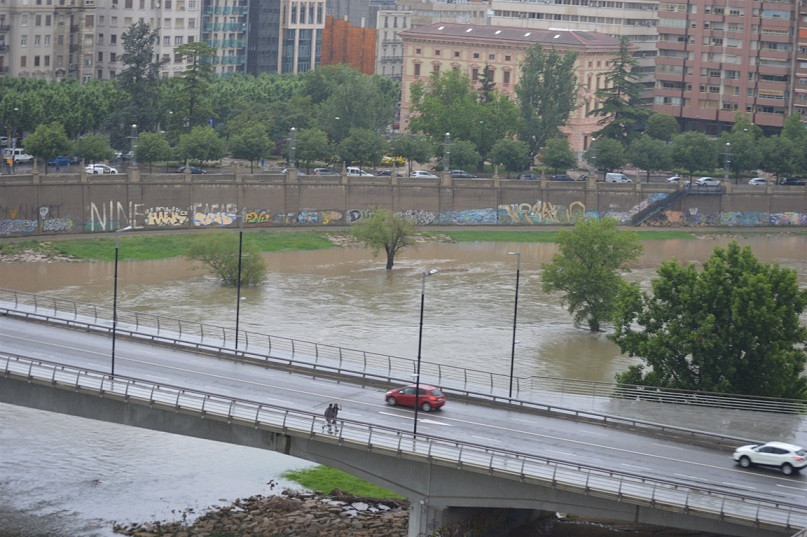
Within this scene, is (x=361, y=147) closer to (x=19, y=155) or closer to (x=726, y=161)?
(x=19, y=155)

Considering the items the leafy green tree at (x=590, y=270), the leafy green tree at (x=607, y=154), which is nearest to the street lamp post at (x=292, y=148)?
the leafy green tree at (x=607, y=154)

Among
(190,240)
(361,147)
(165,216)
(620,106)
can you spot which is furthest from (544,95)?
(190,240)

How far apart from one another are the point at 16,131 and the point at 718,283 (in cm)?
7414

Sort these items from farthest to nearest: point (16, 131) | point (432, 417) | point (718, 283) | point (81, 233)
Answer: point (16, 131) < point (81, 233) < point (718, 283) < point (432, 417)

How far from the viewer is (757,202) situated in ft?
429

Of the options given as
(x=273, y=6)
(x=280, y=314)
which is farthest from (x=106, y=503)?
(x=273, y=6)

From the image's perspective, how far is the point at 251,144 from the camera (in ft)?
415

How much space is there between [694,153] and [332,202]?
109ft

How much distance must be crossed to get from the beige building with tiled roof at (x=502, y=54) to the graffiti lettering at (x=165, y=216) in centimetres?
4102

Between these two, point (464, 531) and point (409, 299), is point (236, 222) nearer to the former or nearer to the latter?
point (409, 299)

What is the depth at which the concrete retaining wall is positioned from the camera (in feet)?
348

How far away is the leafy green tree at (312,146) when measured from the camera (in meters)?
127

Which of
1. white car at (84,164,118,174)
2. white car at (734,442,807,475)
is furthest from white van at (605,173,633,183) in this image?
white car at (734,442,807,475)

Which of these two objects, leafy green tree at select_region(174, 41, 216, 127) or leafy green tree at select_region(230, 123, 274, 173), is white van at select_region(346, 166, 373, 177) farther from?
leafy green tree at select_region(174, 41, 216, 127)
